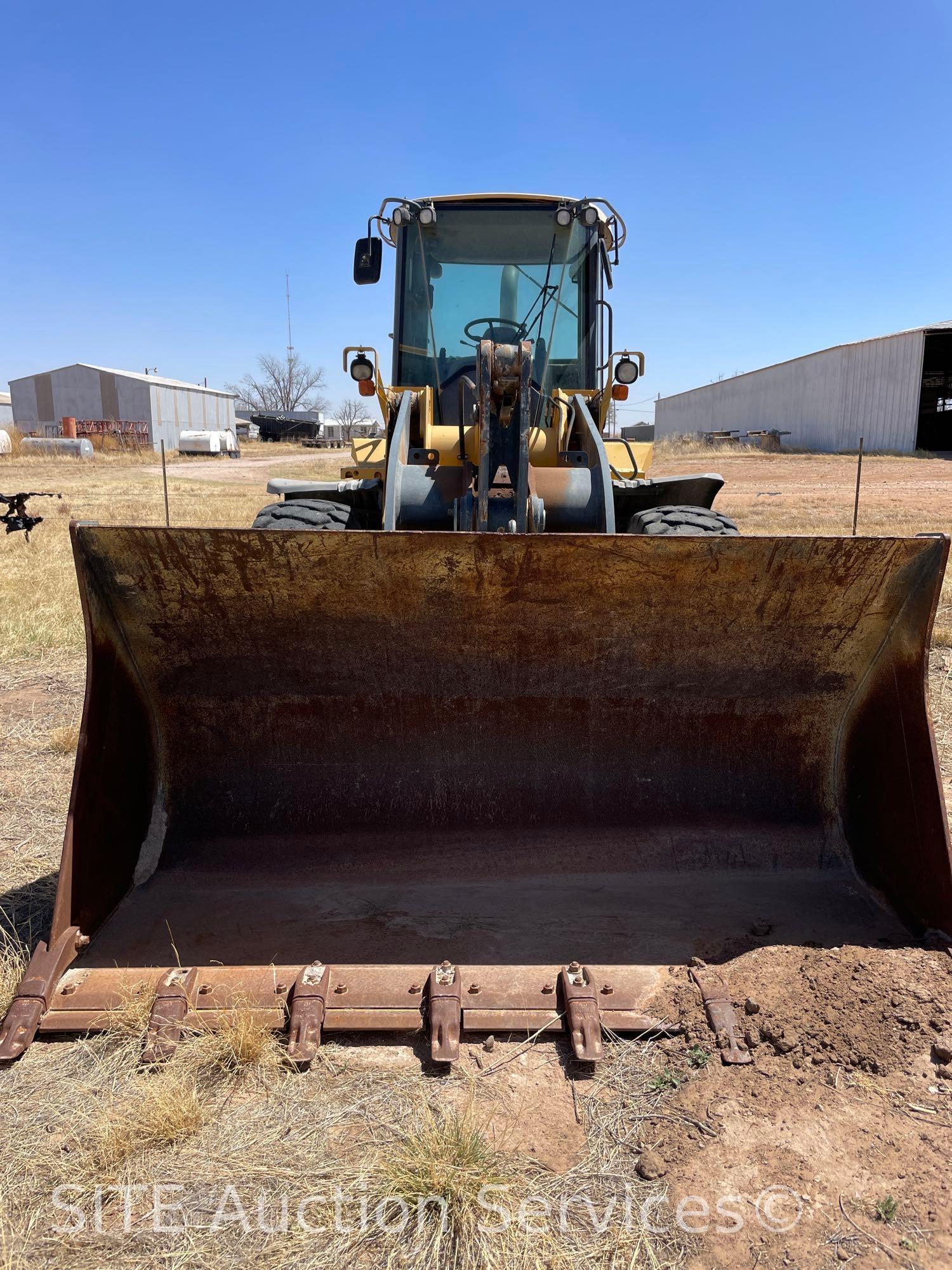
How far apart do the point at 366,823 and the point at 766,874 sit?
4.64 ft

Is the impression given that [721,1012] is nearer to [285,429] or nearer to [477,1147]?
[477,1147]

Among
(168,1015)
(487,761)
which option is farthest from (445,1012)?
(487,761)

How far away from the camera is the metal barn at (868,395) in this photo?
27.6 metres

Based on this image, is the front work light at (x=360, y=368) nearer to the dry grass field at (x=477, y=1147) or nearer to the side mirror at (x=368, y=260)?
the side mirror at (x=368, y=260)

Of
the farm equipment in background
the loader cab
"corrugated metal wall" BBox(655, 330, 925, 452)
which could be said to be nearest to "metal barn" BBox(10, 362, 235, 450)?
the farm equipment in background

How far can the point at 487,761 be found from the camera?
3.17 m

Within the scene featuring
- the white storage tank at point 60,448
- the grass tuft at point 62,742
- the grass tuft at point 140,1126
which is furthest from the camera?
the white storage tank at point 60,448

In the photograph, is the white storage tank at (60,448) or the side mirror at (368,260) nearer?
the side mirror at (368,260)

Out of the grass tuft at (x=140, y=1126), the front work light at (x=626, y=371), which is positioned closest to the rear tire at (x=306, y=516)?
the front work light at (x=626, y=371)

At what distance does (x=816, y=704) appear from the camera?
3.11 meters

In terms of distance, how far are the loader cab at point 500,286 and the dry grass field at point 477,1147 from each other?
355 centimetres

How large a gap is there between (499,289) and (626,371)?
2.92 feet

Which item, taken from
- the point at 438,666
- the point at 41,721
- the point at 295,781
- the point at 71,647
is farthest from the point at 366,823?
the point at 71,647

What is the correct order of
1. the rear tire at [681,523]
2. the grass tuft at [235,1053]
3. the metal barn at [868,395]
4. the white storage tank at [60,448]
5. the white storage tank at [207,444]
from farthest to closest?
the white storage tank at [207,444] → the white storage tank at [60,448] → the metal barn at [868,395] → the rear tire at [681,523] → the grass tuft at [235,1053]
